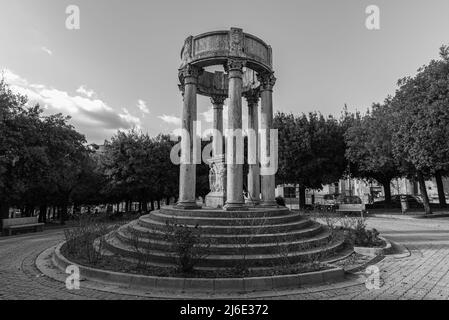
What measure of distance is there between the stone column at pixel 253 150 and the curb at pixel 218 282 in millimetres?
8010

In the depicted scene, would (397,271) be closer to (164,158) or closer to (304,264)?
(304,264)

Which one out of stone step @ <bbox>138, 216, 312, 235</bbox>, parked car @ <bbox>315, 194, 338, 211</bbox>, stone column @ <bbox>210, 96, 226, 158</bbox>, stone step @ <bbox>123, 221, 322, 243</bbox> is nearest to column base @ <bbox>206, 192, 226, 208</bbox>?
stone column @ <bbox>210, 96, 226, 158</bbox>

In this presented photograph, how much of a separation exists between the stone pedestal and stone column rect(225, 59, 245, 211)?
2017mm

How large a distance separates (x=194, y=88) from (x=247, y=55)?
2.96 metres

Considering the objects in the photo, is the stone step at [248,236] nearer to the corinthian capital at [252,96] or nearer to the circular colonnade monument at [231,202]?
the circular colonnade monument at [231,202]

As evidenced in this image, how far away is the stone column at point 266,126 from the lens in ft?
47.2

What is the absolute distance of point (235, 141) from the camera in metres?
12.7

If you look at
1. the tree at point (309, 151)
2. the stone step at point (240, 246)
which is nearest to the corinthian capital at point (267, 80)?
the stone step at point (240, 246)

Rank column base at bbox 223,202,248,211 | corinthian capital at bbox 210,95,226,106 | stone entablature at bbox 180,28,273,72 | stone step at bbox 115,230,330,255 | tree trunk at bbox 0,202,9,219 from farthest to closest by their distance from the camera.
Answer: tree trunk at bbox 0,202,9,219 < corinthian capital at bbox 210,95,226,106 < stone entablature at bbox 180,28,273,72 < column base at bbox 223,202,248,211 < stone step at bbox 115,230,330,255

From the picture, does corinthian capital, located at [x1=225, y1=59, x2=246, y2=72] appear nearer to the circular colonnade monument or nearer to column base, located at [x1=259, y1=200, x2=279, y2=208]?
the circular colonnade monument

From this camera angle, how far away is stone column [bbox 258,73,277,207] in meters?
14.4

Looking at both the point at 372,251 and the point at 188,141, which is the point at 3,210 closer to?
the point at 188,141
